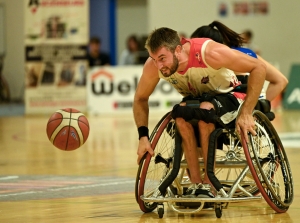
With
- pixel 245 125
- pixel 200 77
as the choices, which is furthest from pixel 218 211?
pixel 200 77

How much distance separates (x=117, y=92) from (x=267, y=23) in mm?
5687

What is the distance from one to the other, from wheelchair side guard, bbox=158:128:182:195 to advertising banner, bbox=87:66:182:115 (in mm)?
A: 11075

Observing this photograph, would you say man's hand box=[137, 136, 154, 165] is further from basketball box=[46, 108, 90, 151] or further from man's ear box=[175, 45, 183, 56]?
basketball box=[46, 108, 90, 151]

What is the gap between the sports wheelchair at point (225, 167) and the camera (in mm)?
4684

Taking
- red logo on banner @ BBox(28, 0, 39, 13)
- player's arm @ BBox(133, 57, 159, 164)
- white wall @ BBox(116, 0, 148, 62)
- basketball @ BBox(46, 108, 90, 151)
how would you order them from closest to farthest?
player's arm @ BBox(133, 57, 159, 164), basketball @ BBox(46, 108, 90, 151), red logo on banner @ BBox(28, 0, 39, 13), white wall @ BBox(116, 0, 148, 62)

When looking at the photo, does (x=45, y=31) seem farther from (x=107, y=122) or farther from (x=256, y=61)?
(x=256, y=61)

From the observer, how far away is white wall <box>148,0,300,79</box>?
19.7 meters

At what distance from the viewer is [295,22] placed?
1967 centimetres

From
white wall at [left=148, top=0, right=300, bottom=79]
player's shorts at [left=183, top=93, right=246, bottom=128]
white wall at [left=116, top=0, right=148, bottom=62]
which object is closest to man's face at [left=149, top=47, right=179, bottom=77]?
player's shorts at [left=183, top=93, right=246, bottom=128]

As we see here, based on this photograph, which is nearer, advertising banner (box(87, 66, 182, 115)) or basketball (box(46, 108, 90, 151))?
basketball (box(46, 108, 90, 151))

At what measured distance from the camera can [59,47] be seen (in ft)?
54.2

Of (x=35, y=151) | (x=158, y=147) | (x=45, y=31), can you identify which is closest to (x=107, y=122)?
(x=45, y=31)

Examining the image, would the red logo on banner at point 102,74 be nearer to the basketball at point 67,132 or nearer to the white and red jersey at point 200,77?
the basketball at point 67,132

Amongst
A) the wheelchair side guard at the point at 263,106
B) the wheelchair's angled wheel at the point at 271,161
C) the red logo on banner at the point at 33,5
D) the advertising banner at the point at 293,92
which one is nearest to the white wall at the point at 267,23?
the advertising banner at the point at 293,92
